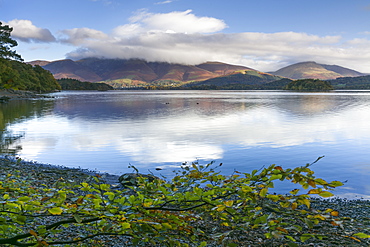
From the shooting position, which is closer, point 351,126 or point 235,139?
point 235,139

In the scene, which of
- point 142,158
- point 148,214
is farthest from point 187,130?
point 148,214

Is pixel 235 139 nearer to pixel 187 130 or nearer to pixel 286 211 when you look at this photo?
pixel 187 130

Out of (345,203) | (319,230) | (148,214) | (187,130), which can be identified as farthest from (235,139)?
(148,214)

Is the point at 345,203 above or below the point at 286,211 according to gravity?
below

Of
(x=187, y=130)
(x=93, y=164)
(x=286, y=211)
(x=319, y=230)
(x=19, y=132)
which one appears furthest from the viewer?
(x=187, y=130)

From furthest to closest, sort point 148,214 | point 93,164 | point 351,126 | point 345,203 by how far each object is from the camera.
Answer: point 351,126
point 93,164
point 345,203
point 148,214

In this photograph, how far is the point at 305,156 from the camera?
74.4ft

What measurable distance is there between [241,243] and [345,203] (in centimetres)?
664

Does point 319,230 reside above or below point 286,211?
below

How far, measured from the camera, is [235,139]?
97.1 feet

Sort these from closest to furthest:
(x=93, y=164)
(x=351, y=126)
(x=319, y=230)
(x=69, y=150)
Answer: (x=319, y=230) → (x=93, y=164) → (x=69, y=150) → (x=351, y=126)

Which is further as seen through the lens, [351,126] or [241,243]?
[351,126]

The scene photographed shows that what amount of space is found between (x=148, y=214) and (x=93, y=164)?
645 inches

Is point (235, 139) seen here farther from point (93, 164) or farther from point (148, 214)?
point (148, 214)
